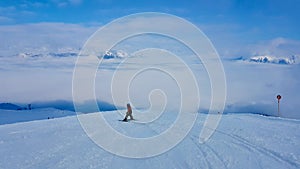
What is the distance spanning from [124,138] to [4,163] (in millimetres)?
5134

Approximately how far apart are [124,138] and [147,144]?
186 cm

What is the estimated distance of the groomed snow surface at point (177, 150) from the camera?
1083 centimetres

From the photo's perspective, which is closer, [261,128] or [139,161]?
[139,161]

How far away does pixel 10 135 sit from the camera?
1800cm

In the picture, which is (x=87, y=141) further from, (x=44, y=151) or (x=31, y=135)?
(x=31, y=135)

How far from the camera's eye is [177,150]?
12805 mm

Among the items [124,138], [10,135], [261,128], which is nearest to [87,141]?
[124,138]

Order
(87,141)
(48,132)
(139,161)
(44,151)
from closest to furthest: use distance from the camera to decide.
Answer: (139,161) → (44,151) → (87,141) → (48,132)

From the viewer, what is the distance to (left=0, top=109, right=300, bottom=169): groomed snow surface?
35.5 ft

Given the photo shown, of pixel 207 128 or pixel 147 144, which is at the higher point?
pixel 207 128

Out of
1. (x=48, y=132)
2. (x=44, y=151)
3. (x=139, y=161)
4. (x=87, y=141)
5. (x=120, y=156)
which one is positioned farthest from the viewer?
(x=48, y=132)

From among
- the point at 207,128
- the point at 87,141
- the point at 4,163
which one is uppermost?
the point at 207,128

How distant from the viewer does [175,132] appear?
55.9 feet

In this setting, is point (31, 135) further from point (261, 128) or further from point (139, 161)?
point (261, 128)
